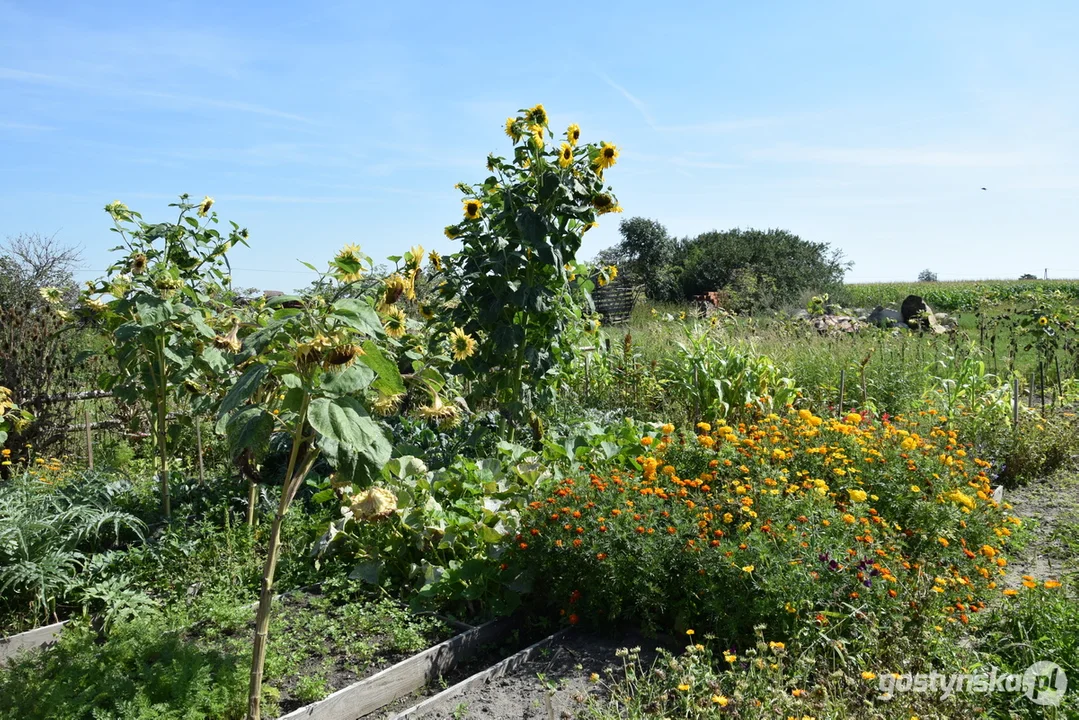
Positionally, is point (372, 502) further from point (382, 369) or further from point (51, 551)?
point (51, 551)

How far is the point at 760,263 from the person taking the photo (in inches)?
998

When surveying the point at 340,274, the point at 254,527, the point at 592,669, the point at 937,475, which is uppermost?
the point at 340,274

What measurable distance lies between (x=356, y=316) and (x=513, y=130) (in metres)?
3.57

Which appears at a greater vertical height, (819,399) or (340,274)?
(340,274)

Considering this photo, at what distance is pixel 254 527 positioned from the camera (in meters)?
3.94

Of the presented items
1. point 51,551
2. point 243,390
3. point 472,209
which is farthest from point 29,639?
point 472,209

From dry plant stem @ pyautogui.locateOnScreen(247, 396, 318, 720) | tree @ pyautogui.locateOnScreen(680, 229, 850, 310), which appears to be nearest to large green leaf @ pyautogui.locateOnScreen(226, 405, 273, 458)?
dry plant stem @ pyautogui.locateOnScreen(247, 396, 318, 720)

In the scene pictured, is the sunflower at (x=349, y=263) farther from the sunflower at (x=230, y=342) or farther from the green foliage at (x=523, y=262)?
the green foliage at (x=523, y=262)

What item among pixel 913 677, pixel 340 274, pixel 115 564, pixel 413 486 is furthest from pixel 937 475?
pixel 115 564

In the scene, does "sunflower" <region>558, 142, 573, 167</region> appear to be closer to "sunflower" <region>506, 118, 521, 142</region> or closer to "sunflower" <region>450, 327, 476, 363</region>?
"sunflower" <region>506, 118, 521, 142</region>

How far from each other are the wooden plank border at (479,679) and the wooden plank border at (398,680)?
0.12 meters

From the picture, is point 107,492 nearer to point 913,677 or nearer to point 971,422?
point 913,677

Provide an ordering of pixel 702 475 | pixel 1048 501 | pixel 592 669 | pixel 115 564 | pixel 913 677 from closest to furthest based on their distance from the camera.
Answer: pixel 913 677 → pixel 592 669 → pixel 115 564 → pixel 702 475 → pixel 1048 501

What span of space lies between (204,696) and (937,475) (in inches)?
141
